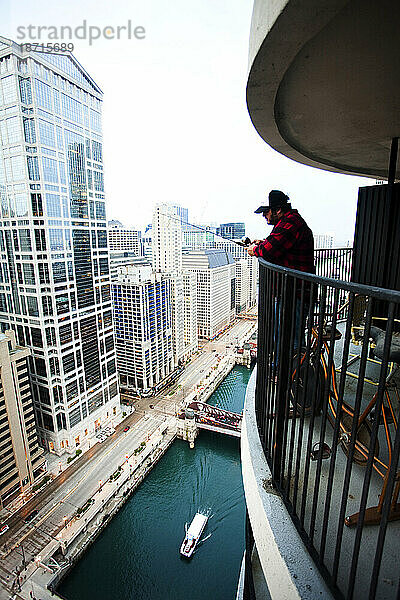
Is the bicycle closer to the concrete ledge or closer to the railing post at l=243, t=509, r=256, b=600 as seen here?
the concrete ledge

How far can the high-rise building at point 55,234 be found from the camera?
45.4ft

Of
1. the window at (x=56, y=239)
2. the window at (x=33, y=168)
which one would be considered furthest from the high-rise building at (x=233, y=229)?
the window at (x=33, y=168)

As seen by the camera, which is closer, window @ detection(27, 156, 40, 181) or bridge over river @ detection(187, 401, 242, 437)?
window @ detection(27, 156, 40, 181)

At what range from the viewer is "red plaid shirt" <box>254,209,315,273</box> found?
223 centimetres

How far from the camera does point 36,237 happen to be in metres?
14.3

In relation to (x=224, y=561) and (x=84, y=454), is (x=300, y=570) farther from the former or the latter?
(x=84, y=454)

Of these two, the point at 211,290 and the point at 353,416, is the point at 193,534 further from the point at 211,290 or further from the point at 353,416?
the point at 211,290

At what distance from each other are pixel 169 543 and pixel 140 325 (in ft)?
41.1

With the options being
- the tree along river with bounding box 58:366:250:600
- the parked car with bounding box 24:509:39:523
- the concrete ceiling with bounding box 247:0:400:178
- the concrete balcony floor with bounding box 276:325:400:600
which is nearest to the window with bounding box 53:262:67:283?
the parked car with bounding box 24:509:39:523

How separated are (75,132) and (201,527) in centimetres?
1842

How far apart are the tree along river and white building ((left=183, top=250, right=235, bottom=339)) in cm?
1930

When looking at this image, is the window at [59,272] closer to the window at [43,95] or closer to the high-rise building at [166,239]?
the window at [43,95]

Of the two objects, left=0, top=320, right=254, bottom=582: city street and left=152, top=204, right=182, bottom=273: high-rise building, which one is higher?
left=152, top=204, right=182, bottom=273: high-rise building

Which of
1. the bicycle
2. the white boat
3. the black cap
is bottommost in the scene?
the white boat
